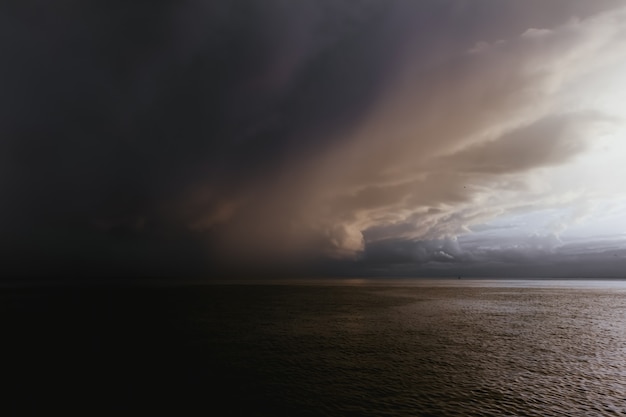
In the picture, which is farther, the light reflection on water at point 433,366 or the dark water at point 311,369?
the light reflection on water at point 433,366

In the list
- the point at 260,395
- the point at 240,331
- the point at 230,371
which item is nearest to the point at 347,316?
the point at 240,331

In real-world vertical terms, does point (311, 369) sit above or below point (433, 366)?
above

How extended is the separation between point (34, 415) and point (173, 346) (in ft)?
93.8

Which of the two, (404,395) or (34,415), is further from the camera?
(404,395)

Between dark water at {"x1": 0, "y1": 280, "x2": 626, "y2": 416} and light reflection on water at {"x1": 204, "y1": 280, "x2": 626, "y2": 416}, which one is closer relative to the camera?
dark water at {"x1": 0, "y1": 280, "x2": 626, "y2": 416}

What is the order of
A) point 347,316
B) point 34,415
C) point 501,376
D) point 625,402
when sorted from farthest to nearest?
point 347,316 → point 501,376 → point 625,402 → point 34,415

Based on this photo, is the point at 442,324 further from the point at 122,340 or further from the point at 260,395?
the point at 122,340

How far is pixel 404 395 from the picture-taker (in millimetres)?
36469

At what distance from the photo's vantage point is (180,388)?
3916cm

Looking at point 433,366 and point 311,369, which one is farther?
point 433,366

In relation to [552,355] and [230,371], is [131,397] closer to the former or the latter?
[230,371]

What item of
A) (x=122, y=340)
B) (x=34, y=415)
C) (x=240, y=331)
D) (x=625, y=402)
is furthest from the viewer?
(x=240, y=331)

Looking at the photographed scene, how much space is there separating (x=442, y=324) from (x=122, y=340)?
237ft

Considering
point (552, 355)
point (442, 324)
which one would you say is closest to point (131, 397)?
point (552, 355)
